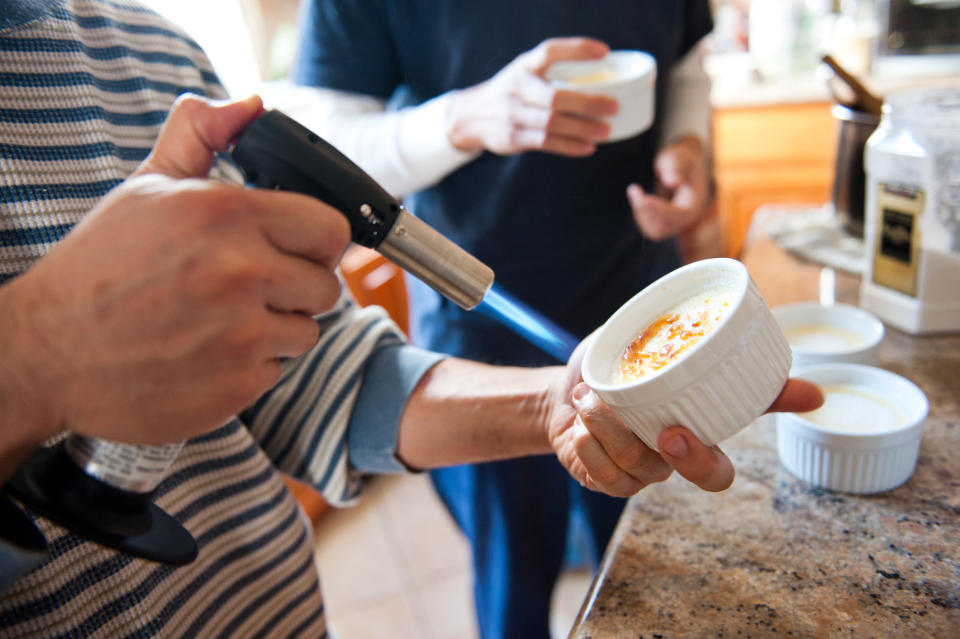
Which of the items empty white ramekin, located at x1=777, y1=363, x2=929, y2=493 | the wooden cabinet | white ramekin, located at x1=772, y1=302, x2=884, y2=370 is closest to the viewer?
empty white ramekin, located at x1=777, y1=363, x2=929, y2=493

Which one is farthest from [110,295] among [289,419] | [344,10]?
[344,10]

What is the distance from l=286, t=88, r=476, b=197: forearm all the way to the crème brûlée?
423mm

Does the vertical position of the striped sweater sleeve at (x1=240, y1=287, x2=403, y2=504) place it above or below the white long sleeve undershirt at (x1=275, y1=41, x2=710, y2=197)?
below

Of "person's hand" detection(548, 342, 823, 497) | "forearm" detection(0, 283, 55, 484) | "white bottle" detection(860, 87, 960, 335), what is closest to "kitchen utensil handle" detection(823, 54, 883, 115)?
"white bottle" detection(860, 87, 960, 335)

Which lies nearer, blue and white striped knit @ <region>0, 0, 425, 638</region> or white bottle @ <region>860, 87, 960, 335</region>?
blue and white striped knit @ <region>0, 0, 425, 638</region>

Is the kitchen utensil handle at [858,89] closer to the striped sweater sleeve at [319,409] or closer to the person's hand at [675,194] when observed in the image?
the person's hand at [675,194]

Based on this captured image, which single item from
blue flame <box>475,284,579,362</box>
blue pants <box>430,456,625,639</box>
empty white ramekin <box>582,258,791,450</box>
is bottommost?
blue pants <box>430,456,625,639</box>

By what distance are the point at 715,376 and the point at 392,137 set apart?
1.82 ft

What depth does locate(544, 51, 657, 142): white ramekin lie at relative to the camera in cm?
69

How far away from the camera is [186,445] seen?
512mm

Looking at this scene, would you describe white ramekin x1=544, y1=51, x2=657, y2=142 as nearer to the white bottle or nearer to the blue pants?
the white bottle

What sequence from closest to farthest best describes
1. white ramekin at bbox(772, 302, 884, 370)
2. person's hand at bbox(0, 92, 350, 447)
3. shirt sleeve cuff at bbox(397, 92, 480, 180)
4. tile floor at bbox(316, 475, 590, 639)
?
person's hand at bbox(0, 92, 350, 447), white ramekin at bbox(772, 302, 884, 370), shirt sleeve cuff at bbox(397, 92, 480, 180), tile floor at bbox(316, 475, 590, 639)

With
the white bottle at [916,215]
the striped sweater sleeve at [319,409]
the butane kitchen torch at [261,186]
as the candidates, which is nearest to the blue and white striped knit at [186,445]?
the striped sweater sleeve at [319,409]

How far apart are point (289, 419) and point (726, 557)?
39 centimetres
